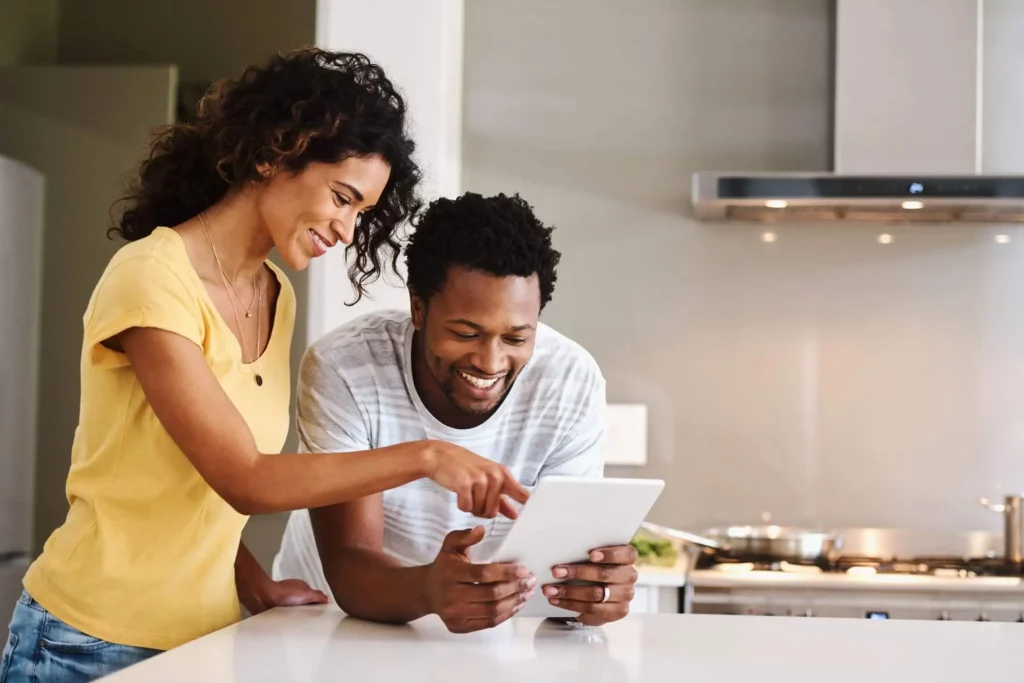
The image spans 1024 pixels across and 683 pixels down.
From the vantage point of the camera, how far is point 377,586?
157 cm

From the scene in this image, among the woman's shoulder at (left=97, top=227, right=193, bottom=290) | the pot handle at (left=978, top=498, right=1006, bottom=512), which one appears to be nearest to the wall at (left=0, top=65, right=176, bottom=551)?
the woman's shoulder at (left=97, top=227, right=193, bottom=290)

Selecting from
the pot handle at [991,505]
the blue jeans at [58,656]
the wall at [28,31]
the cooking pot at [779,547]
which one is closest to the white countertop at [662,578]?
the cooking pot at [779,547]

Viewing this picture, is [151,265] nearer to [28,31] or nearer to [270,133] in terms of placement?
[270,133]

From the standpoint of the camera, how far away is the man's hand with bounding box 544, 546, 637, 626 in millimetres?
1492

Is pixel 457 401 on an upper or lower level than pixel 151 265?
lower

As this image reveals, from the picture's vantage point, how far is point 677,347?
3613mm

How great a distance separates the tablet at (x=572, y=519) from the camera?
4.28 feet

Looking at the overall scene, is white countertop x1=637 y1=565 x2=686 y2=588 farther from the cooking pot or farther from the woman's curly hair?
the woman's curly hair

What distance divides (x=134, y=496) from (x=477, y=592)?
44 centimetres

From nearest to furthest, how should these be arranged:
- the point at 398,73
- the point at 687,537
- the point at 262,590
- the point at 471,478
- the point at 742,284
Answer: the point at 471,478, the point at 262,590, the point at 687,537, the point at 398,73, the point at 742,284

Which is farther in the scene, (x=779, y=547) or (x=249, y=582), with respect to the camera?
(x=779, y=547)

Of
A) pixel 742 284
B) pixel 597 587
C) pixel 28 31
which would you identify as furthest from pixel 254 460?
pixel 28 31

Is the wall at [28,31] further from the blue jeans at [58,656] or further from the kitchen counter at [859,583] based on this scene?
the blue jeans at [58,656]

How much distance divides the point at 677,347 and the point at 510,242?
2.00 meters
